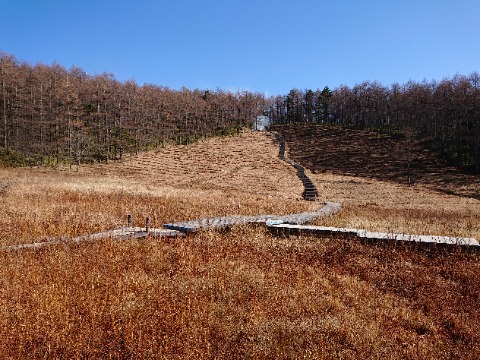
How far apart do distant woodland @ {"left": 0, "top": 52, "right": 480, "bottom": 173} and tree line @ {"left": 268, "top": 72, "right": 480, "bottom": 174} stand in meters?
0.22

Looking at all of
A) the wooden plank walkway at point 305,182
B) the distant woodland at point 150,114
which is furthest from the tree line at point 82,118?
the wooden plank walkway at point 305,182

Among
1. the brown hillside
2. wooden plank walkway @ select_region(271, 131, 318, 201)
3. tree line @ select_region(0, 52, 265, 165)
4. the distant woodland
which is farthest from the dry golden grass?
the distant woodland

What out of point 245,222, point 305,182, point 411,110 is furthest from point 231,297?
point 411,110

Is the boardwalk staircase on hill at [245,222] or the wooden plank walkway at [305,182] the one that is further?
the wooden plank walkway at [305,182]

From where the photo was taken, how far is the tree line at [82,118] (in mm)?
49719

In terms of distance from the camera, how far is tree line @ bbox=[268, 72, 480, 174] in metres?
57.2

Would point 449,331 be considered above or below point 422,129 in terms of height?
below

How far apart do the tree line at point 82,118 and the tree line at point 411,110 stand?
31899 millimetres

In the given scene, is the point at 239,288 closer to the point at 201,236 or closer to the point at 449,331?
the point at 449,331

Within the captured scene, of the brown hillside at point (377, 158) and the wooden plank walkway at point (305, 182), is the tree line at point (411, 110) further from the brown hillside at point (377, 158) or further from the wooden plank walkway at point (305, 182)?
the wooden plank walkway at point (305, 182)

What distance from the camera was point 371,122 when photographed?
92.7m

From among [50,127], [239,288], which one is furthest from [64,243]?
[50,127]

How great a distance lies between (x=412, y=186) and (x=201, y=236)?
3890 cm

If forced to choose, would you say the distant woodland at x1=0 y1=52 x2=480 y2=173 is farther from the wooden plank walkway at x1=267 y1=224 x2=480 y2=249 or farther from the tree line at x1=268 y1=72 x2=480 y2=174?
the wooden plank walkway at x1=267 y1=224 x2=480 y2=249
